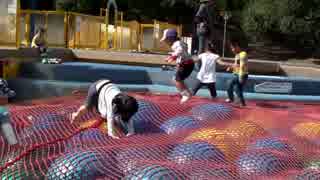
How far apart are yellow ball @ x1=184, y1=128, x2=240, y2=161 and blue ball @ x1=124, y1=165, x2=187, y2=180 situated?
38.1 inches

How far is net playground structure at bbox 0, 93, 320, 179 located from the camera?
590 centimetres

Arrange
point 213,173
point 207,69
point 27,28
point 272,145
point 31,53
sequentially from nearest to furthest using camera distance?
point 213,173
point 272,145
point 207,69
point 31,53
point 27,28

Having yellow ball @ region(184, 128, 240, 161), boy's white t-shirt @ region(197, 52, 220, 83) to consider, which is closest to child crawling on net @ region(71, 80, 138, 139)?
yellow ball @ region(184, 128, 240, 161)

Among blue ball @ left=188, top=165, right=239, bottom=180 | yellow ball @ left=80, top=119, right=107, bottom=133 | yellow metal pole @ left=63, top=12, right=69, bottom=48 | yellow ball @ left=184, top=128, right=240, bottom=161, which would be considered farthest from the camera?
yellow metal pole @ left=63, top=12, right=69, bottom=48

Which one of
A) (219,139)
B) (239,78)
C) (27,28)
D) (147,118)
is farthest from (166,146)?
(27,28)

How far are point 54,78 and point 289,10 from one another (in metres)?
23.3

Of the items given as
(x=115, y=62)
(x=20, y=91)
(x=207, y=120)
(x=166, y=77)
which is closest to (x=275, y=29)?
(x=115, y=62)

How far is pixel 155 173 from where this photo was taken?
5594 mm

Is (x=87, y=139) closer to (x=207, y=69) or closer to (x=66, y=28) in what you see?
(x=207, y=69)

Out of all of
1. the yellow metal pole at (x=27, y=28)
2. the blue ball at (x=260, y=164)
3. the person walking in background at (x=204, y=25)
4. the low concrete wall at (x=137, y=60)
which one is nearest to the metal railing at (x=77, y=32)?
the yellow metal pole at (x=27, y=28)

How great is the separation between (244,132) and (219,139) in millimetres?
589

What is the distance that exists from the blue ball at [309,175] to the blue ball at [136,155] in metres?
1.30

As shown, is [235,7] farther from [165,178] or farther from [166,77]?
[165,178]

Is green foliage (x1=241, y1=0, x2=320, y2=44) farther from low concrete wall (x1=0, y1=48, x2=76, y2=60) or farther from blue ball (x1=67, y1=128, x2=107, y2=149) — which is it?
blue ball (x1=67, y1=128, x2=107, y2=149)
